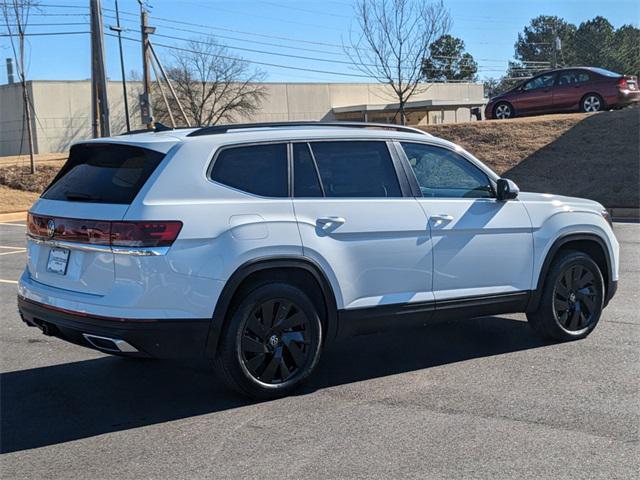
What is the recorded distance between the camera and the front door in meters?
5.75

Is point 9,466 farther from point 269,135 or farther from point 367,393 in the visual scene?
point 269,135

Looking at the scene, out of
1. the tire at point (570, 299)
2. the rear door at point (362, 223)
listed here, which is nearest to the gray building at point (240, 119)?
the tire at point (570, 299)

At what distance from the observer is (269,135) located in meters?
5.34

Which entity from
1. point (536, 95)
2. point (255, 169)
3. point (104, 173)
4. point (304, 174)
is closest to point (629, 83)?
point (536, 95)

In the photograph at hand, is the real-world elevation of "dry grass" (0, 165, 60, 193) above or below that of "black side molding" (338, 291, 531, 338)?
above

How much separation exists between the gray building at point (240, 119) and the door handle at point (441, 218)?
39816 millimetres

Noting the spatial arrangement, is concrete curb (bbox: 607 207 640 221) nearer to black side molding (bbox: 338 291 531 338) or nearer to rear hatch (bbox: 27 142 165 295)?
black side molding (bbox: 338 291 531 338)

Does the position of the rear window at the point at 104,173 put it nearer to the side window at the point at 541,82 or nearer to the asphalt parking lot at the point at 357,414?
the asphalt parking lot at the point at 357,414

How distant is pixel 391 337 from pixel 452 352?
2.41 ft

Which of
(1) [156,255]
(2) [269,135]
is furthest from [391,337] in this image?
(1) [156,255]

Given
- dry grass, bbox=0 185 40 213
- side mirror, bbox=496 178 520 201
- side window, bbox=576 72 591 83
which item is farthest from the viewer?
side window, bbox=576 72 591 83

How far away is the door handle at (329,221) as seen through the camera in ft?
17.1

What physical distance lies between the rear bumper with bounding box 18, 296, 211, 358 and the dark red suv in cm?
2031

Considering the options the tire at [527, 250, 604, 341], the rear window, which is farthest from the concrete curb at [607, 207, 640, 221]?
the rear window
